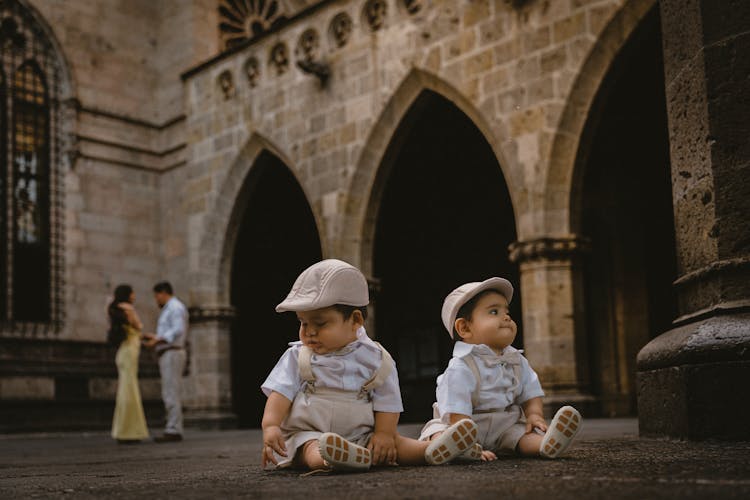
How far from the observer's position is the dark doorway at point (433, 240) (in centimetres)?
1323

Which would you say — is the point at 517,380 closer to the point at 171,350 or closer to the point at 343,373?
the point at 343,373

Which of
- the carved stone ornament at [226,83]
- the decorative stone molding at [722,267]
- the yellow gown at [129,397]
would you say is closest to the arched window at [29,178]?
the carved stone ornament at [226,83]

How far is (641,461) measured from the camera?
2.96 m

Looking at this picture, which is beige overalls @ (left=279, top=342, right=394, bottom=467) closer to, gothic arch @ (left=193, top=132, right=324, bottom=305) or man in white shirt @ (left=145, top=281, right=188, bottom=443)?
man in white shirt @ (left=145, top=281, right=188, bottom=443)

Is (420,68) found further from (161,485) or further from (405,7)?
(161,485)

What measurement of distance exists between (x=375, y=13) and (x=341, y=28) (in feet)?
2.07

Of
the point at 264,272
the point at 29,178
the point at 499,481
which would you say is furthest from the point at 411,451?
the point at 29,178

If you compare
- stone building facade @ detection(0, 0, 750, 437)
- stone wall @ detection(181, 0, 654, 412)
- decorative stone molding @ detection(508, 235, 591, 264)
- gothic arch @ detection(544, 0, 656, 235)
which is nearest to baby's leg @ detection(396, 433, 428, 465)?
stone building facade @ detection(0, 0, 750, 437)

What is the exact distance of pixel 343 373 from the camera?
10.8ft

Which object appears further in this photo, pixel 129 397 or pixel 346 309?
pixel 129 397

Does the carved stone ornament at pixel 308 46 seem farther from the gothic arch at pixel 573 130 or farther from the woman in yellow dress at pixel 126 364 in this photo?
the woman in yellow dress at pixel 126 364

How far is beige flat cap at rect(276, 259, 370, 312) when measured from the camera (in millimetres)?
3148

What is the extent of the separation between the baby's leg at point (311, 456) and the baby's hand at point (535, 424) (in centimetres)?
84

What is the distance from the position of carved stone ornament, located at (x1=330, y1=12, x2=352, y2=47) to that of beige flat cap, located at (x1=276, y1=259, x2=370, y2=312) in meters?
9.06
